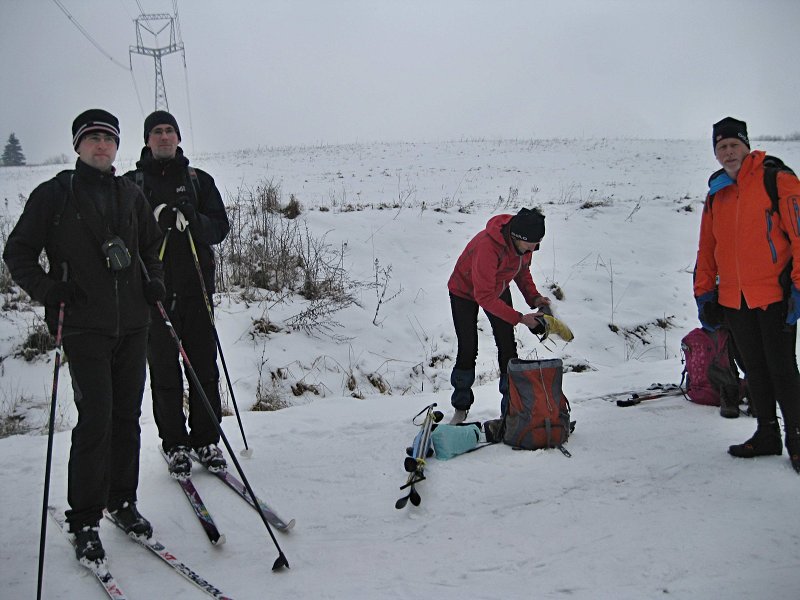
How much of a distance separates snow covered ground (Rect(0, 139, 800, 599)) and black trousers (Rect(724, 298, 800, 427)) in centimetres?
39

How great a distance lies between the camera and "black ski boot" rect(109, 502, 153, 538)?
3.15 meters

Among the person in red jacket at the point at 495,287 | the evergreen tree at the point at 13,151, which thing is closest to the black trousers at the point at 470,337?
the person in red jacket at the point at 495,287

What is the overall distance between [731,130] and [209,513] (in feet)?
13.3

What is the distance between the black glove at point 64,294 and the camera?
8.87ft

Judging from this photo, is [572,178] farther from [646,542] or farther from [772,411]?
[646,542]

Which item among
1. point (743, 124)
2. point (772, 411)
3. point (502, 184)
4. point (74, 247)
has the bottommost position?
point (772, 411)

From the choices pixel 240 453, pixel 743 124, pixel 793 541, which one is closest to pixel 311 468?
pixel 240 453

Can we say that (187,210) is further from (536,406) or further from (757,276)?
(757,276)

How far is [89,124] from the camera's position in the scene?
2955mm

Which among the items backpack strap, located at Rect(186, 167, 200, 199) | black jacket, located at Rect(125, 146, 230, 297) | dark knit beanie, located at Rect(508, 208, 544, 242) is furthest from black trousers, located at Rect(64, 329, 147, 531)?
dark knit beanie, located at Rect(508, 208, 544, 242)

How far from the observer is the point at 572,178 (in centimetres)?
1590

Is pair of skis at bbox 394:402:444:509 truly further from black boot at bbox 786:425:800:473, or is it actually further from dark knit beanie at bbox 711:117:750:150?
dark knit beanie at bbox 711:117:750:150

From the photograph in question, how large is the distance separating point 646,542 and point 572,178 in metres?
14.2

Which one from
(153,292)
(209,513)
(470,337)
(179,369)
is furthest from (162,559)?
(470,337)
